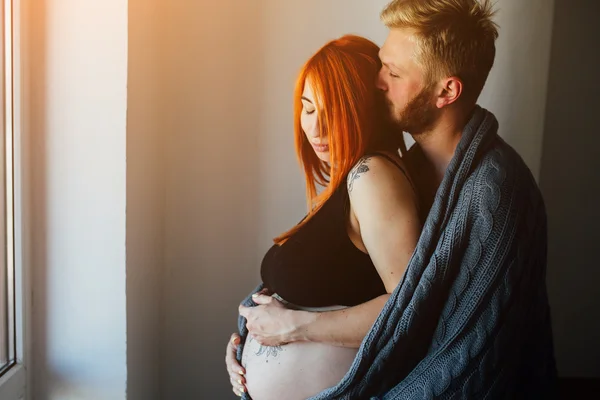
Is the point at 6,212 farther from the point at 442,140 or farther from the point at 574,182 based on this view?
the point at 574,182

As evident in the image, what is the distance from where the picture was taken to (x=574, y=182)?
1361 mm

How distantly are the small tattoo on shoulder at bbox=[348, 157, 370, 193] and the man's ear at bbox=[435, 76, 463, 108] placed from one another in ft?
0.53

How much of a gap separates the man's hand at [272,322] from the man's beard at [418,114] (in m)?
0.40

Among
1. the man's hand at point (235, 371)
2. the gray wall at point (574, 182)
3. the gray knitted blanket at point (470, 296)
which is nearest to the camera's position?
the gray knitted blanket at point (470, 296)

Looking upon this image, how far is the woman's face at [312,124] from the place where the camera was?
98 centimetres

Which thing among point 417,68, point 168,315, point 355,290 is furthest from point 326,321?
point 168,315

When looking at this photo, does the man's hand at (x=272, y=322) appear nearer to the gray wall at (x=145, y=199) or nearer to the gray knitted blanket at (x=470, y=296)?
the gray knitted blanket at (x=470, y=296)

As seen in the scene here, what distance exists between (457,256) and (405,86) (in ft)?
1.00

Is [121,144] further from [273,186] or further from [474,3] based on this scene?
[474,3]

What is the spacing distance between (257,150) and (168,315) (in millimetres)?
541

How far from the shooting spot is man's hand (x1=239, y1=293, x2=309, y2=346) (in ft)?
3.24

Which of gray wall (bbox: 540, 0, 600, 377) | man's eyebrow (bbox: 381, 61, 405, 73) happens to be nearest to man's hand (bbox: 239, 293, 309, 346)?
man's eyebrow (bbox: 381, 61, 405, 73)

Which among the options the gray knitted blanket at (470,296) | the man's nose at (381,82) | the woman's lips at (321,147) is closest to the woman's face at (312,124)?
the woman's lips at (321,147)

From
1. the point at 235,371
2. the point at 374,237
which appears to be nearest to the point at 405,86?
the point at 374,237
